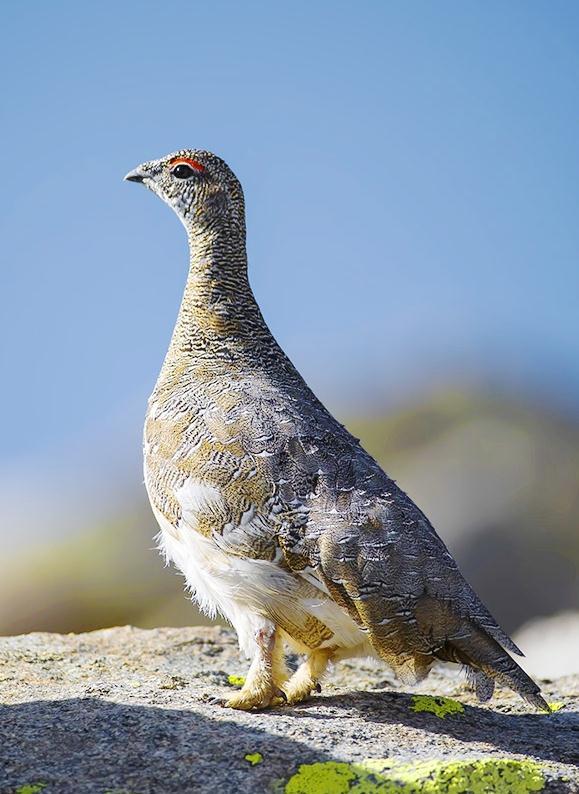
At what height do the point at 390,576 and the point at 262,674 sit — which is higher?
the point at 390,576

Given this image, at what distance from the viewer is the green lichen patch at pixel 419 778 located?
19.8 ft

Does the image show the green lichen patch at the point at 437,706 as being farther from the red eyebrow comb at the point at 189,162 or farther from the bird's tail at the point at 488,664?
the red eyebrow comb at the point at 189,162

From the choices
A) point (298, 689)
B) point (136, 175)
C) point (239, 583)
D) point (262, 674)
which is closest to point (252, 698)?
point (262, 674)

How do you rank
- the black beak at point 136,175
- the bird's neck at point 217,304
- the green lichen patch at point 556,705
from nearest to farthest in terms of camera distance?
the bird's neck at point 217,304, the green lichen patch at point 556,705, the black beak at point 136,175

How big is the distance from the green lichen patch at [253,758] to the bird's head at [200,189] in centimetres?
494

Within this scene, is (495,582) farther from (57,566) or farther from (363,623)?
(363,623)

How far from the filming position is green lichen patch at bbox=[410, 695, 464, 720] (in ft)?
26.3

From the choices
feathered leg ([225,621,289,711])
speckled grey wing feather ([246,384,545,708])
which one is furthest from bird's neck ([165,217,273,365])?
feathered leg ([225,621,289,711])

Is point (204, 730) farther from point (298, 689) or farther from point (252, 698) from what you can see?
point (298, 689)

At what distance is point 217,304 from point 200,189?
3.90 feet

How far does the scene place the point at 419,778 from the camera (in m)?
6.07

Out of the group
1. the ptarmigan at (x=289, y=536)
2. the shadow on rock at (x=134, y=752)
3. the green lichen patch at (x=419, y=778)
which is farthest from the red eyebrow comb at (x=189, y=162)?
the green lichen patch at (x=419, y=778)

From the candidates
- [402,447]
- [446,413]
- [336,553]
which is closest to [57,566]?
[402,447]

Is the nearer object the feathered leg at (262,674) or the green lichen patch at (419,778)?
the green lichen patch at (419,778)
